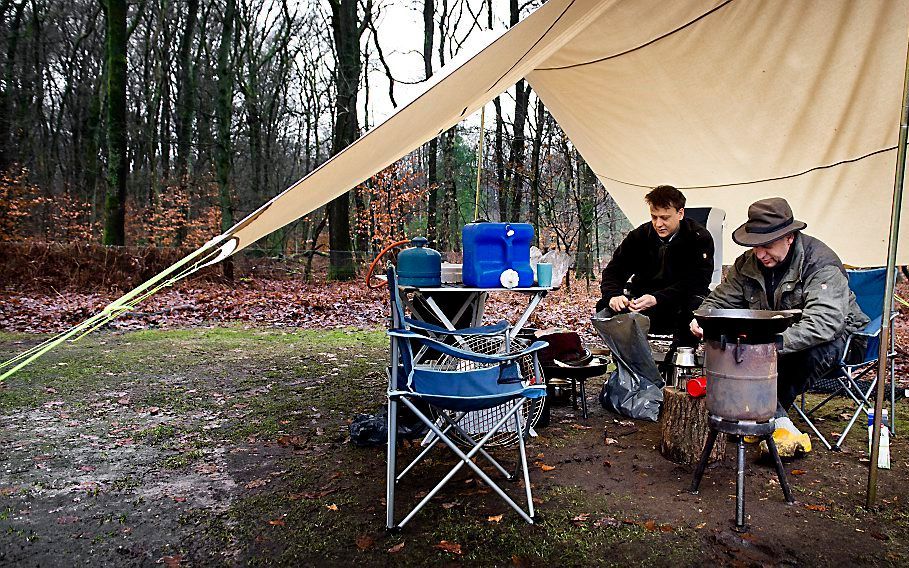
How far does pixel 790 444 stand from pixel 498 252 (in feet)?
5.71

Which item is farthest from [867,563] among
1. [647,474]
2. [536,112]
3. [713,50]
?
[536,112]

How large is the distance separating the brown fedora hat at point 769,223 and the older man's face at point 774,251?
46 millimetres

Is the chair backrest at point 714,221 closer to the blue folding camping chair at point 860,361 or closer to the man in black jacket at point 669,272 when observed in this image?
the man in black jacket at point 669,272

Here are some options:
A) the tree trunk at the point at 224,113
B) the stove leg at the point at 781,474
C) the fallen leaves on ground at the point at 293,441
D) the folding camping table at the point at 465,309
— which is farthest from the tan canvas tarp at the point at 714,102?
the tree trunk at the point at 224,113

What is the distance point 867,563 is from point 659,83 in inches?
128

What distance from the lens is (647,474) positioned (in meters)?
2.84

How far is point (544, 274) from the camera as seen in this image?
3266mm

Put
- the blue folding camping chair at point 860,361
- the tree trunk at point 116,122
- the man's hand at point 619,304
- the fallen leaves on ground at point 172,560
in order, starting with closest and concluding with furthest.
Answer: the fallen leaves on ground at point 172,560 → the blue folding camping chair at point 860,361 → the man's hand at point 619,304 → the tree trunk at point 116,122

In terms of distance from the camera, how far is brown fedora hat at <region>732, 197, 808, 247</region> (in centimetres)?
282

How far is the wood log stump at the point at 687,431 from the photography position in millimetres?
2922

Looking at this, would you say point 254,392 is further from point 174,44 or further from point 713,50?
point 174,44

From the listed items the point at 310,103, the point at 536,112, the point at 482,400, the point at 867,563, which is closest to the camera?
the point at 867,563

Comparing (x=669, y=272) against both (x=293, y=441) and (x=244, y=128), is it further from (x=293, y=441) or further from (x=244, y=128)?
(x=244, y=128)

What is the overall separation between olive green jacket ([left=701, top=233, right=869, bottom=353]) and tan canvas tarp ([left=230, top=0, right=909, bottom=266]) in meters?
1.26
